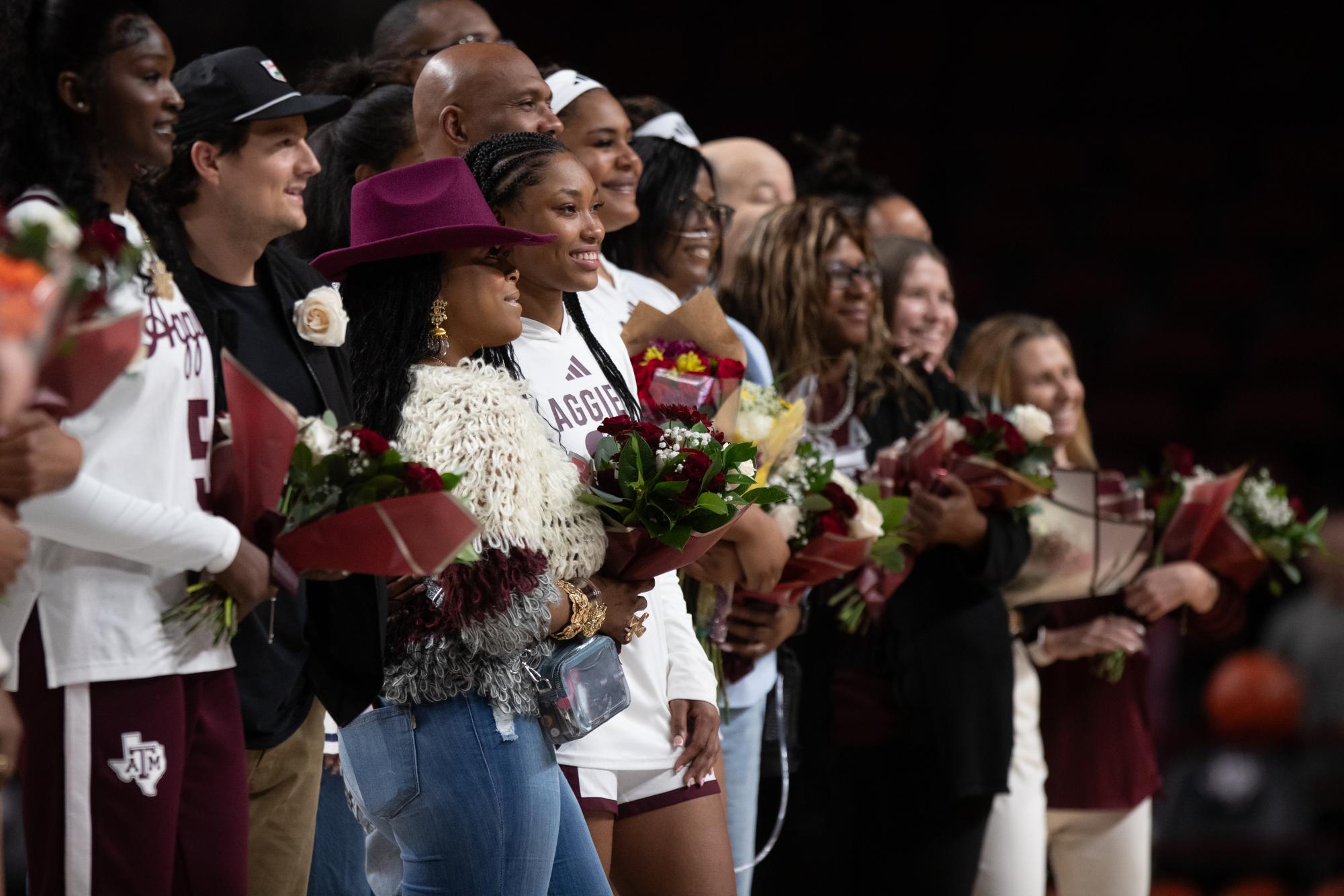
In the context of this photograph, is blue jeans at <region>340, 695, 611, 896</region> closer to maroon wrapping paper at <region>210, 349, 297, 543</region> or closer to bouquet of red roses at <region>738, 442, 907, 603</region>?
maroon wrapping paper at <region>210, 349, 297, 543</region>

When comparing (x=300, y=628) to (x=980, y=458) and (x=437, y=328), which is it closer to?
(x=437, y=328)

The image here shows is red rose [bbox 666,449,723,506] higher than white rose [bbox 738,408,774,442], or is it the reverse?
Answer: red rose [bbox 666,449,723,506]

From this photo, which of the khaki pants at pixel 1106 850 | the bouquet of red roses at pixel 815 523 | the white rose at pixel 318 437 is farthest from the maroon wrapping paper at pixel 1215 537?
the white rose at pixel 318 437

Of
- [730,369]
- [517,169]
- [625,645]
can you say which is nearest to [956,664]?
[730,369]

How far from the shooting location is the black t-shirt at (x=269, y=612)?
2.21 metres

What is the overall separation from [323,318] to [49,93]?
0.51 metres

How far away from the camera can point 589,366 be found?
2.48 m

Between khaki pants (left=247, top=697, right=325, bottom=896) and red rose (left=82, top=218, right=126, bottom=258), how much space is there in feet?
2.84

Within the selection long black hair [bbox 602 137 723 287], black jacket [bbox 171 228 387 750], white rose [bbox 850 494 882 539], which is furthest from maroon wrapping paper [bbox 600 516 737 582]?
long black hair [bbox 602 137 723 287]

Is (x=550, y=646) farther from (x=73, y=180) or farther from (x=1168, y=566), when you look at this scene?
(x=1168, y=566)

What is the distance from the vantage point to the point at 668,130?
3.54m

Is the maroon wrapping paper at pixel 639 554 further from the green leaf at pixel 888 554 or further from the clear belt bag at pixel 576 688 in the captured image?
the green leaf at pixel 888 554

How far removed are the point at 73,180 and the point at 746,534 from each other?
1325 millimetres

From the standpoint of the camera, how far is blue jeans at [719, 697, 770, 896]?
3049mm
